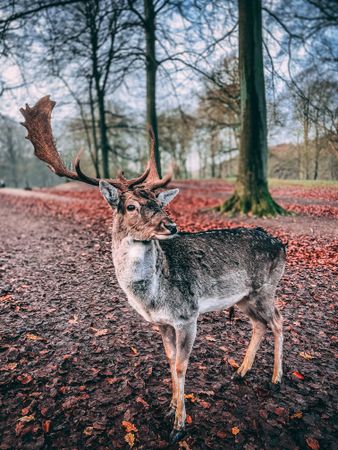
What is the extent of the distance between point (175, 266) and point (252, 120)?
27.7 ft

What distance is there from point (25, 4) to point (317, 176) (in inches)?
464

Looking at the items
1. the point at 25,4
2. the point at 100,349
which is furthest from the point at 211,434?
the point at 25,4

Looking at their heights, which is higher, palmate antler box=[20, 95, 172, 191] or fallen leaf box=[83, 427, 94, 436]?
palmate antler box=[20, 95, 172, 191]

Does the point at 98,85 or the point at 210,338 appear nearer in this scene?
the point at 210,338

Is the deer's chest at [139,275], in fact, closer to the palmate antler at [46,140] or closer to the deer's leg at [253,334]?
the palmate antler at [46,140]

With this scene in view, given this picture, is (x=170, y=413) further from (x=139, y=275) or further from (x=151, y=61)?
(x=151, y=61)

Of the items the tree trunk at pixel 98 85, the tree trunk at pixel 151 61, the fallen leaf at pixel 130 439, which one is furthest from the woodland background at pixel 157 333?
the tree trunk at pixel 98 85

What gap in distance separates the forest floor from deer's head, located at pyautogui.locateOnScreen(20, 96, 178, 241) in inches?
68.7

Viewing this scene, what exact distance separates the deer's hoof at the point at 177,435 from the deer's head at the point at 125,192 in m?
1.76

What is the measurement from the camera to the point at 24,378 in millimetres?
3232

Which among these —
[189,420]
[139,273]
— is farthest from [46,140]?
[189,420]

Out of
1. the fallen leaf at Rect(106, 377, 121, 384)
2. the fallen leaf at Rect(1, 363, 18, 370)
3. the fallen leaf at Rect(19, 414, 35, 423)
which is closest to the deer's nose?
the fallen leaf at Rect(106, 377, 121, 384)

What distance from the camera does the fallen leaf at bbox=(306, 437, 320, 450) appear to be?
8.30 feet

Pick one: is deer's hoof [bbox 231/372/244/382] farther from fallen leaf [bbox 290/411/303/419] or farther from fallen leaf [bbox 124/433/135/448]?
fallen leaf [bbox 124/433/135/448]
